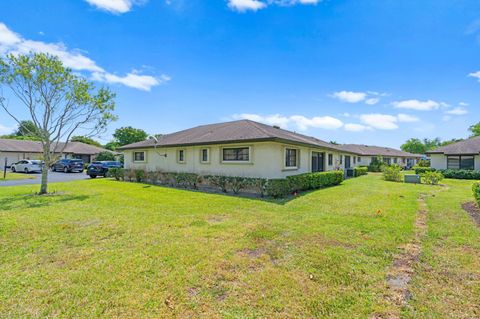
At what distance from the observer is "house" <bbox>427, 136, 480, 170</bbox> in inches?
923

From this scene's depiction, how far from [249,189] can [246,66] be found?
8639 mm

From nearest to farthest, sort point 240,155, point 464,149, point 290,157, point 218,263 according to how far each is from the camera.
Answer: point 218,263
point 240,155
point 290,157
point 464,149

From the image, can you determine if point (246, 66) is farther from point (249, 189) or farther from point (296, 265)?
point (296, 265)

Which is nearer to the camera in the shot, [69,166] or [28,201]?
[28,201]

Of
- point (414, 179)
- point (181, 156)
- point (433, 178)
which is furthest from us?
point (414, 179)

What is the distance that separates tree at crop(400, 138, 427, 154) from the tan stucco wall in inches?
3024

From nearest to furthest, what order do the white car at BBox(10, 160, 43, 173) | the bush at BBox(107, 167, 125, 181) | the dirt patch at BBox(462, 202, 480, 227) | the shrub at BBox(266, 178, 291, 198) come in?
the dirt patch at BBox(462, 202, 480, 227) → the shrub at BBox(266, 178, 291, 198) → the bush at BBox(107, 167, 125, 181) → the white car at BBox(10, 160, 43, 173)

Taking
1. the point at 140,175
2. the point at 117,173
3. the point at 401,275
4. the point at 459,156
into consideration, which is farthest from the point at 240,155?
the point at 459,156

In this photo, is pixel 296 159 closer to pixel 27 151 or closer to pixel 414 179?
pixel 414 179

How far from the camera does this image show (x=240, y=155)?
12953 mm

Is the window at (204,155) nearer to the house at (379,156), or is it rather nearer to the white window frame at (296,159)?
the white window frame at (296,159)

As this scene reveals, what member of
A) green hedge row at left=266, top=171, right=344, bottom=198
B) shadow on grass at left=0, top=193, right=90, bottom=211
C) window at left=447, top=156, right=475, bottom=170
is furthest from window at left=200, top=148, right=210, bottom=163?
window at left=447, top=156, right=475, bottom=170

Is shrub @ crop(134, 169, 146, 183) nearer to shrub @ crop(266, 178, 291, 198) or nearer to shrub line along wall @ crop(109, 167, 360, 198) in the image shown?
shrub line along wall @ crop(109, 167, 360, 198)

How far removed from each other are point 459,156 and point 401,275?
2968cm
